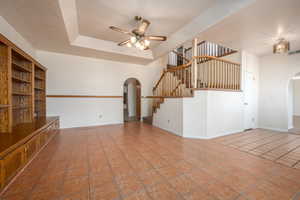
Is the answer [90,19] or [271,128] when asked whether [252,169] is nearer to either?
[271,128]

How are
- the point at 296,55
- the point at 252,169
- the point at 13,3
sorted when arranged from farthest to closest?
the point at 296,55 < the point at 13,3 < the point at 252,169

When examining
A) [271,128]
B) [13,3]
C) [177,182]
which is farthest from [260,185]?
[13,3]

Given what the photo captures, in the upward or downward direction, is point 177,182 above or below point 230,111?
below

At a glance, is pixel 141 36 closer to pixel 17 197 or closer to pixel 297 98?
pixel 17 197

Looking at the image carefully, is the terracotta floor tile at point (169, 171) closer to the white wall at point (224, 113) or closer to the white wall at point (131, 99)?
the white wall at point (224, 113)

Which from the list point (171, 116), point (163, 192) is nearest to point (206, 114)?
point (171, 116)

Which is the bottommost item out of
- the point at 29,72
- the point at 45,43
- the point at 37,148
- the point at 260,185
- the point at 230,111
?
the point at 260,185

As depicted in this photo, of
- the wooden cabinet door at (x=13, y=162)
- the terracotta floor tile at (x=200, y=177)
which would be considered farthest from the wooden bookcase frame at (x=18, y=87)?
the terracotta floor tile at (x=200, y=177)

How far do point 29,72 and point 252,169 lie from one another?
5.19 m

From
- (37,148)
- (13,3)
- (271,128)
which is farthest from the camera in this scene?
(271,128)

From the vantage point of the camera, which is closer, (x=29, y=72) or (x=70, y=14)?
(x=70, y=14)

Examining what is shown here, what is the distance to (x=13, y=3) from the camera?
2285 mm

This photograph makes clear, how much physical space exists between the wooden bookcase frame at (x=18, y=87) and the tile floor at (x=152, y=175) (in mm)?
1066

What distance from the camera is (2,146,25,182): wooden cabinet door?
1.59 metres
